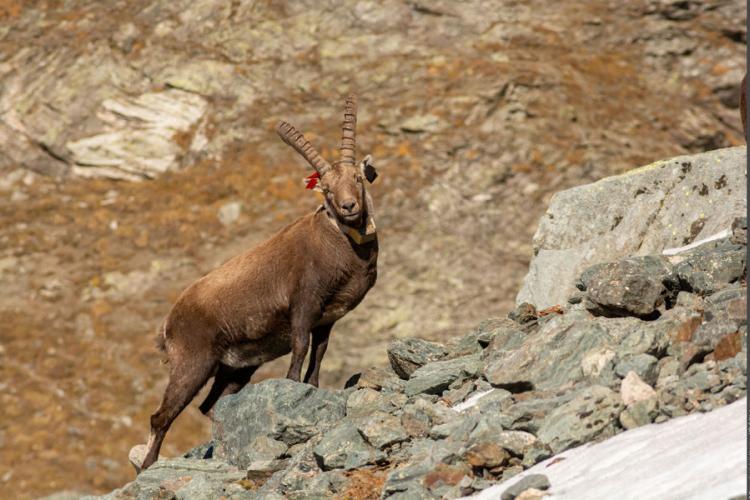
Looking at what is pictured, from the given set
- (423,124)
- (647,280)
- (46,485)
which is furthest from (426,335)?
(647,280)

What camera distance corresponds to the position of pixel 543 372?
388 inches

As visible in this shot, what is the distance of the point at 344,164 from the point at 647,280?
4.56m

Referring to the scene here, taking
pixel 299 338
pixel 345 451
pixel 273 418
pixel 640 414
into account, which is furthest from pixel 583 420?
pixel 299 338

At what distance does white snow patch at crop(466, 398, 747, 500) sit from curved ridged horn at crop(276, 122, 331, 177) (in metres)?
6.06

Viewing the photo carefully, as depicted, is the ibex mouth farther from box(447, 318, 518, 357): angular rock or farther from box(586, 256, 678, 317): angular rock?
box(586, 256, 678, 317): angular rock

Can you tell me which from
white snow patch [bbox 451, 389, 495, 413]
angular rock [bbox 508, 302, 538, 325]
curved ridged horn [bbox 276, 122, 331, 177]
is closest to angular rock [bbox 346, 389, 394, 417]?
white snow patch [bbox 451, 389, 495, 413]

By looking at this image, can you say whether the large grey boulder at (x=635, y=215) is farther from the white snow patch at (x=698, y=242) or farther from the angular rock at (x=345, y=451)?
the angular rock at (x=345, y=451)

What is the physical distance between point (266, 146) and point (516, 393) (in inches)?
745

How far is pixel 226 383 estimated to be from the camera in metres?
14.5

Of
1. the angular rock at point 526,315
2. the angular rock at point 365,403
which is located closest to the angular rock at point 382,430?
the angular rock at point 365,403

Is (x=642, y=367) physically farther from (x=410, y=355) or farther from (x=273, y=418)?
(x=273, y=418)

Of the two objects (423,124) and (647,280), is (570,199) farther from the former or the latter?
(423,124)

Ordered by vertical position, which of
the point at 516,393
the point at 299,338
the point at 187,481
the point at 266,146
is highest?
the point at 516,393

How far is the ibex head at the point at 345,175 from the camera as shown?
42.7 feet
